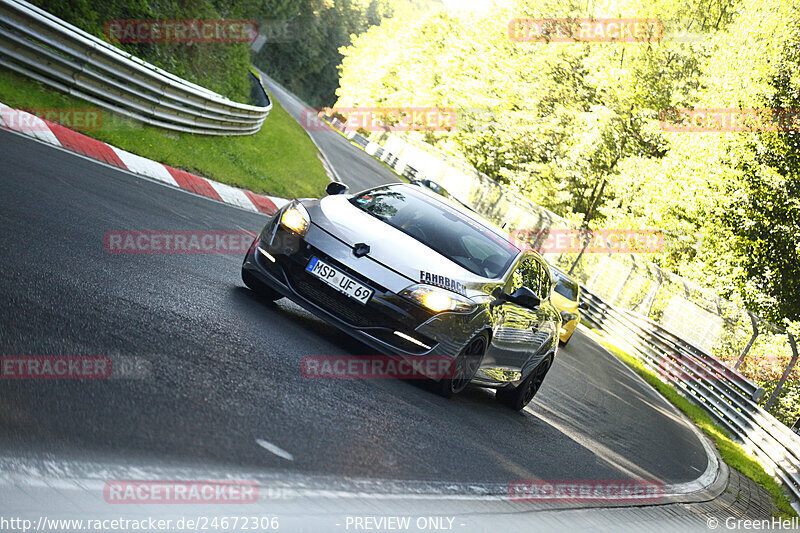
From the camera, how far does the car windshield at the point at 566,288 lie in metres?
18.9

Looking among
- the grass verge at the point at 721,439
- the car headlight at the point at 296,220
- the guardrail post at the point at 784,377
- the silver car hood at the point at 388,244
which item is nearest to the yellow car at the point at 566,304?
the grass verge at the point at 721,439

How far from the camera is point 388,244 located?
720cm

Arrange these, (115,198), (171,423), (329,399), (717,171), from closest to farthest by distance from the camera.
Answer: (171,423) < (329,399) < (115,198) < (717,171)

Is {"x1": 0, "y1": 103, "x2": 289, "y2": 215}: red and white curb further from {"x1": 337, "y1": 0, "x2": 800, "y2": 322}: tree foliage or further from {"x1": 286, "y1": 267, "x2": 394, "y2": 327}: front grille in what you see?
{"x1": 337, "y1": 0, "x2": 800, "y2": 322}: tree foliage

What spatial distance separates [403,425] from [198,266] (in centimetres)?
344

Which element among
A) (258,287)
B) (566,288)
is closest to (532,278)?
(258,287)

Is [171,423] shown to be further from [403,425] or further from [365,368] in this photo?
[365,368]

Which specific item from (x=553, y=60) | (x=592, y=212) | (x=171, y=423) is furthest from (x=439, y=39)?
(x=171, y=423)

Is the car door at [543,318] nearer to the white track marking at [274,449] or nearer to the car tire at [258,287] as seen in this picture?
the car tire at [258,287]

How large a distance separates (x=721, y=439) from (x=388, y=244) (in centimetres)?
1007

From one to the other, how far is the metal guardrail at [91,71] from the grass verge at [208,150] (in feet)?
0.64

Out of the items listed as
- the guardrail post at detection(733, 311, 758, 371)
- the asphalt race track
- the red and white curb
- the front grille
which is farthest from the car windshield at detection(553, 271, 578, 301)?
the front grille

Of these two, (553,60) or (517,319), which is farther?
(553,60)

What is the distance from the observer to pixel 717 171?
1164 inches
